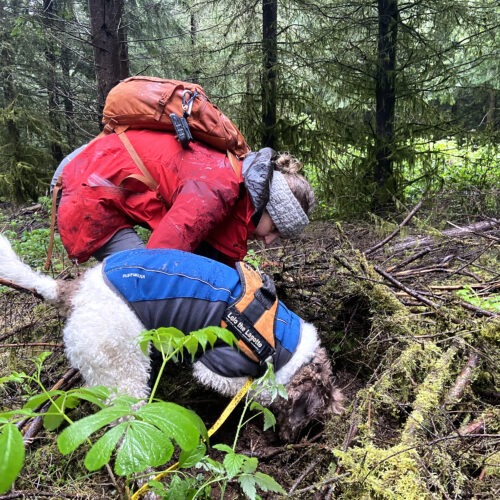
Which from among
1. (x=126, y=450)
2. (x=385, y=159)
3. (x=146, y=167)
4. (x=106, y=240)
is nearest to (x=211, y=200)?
(x=146, y=167)

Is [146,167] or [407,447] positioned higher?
[146,167]

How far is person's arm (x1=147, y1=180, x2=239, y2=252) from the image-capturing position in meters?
2.52

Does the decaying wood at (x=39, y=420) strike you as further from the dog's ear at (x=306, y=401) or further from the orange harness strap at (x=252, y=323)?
the dog's ear at (x=306, y=401)

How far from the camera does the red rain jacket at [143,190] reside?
Answer: 262 cm

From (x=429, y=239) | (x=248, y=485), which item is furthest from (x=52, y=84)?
(x=248, y=485)

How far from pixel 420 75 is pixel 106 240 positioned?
5857 millimetres

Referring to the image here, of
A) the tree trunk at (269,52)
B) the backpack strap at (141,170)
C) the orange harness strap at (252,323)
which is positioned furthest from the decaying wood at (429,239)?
the tree trunk at (269,52)

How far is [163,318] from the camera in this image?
2066mm

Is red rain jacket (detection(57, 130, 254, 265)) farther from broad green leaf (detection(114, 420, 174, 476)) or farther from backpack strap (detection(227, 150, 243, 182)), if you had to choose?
broad green leaf (detection(114, 420, 174, 476))

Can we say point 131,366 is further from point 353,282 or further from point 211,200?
point 353,282

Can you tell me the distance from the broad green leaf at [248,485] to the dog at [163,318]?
0.80 metres

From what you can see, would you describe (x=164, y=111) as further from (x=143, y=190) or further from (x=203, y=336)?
(x=203, y=336)

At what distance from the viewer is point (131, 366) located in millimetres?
2008

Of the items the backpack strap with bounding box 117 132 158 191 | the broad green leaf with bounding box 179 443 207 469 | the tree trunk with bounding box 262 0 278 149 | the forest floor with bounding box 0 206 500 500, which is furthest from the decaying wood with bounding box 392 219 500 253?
the tree trunk with bounding box 262 0 278 149
